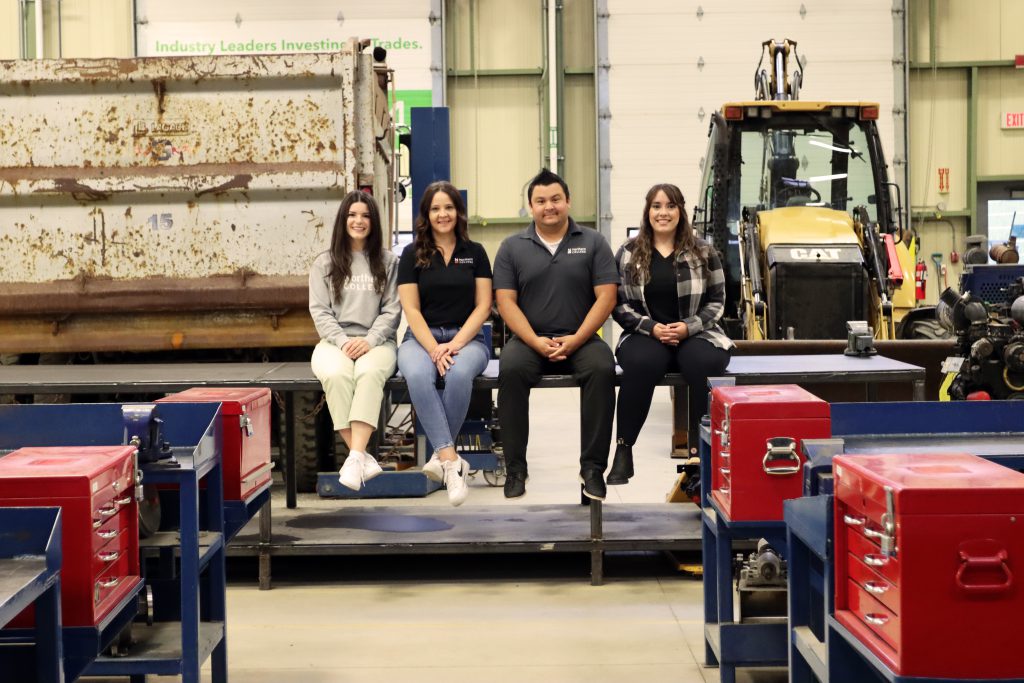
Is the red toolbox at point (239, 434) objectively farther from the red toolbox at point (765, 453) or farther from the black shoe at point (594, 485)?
the red toolbox at point (765, 453)

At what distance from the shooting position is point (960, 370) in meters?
6.59

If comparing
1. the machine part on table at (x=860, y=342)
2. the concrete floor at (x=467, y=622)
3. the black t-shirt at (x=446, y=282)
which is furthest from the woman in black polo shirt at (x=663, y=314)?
the machine part on table at (x=860, y=342)

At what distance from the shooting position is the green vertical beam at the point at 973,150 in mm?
15836

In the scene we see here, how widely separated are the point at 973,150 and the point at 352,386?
12.8 meters

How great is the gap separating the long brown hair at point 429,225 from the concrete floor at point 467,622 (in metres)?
1.47

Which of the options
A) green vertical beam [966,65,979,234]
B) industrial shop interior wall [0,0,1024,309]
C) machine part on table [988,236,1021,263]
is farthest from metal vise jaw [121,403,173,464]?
green vertical beam [966,65,979,234]

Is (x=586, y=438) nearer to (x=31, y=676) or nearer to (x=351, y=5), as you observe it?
(x=31, y=676)

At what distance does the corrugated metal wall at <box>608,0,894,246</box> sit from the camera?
51.1 ft

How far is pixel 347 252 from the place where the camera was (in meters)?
5.66

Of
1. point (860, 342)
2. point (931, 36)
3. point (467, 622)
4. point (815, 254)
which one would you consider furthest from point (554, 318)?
point (931, 36)

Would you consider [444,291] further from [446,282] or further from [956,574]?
[956,574]

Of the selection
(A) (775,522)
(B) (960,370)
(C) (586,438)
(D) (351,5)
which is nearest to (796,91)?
(B) (960,370)

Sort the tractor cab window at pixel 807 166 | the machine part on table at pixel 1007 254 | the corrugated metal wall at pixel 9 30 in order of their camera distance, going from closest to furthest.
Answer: the machine part on table at pixel 1007 254
the tractor cab window at pixel 807 166
the corrugated metal wall at pixel 9 30

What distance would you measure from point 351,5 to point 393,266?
1090 cm
